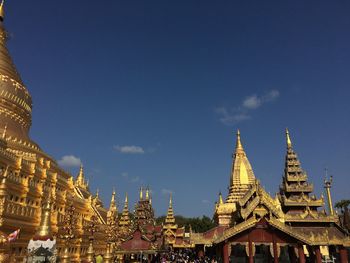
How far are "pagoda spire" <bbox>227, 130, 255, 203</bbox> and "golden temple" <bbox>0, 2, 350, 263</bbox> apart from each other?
4.1 inches

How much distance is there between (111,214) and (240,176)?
14.4 meters

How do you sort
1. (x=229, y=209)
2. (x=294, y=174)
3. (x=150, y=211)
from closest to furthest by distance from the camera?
(x=294, y=174) < (x=229, y=209) < (x=150, y=211)

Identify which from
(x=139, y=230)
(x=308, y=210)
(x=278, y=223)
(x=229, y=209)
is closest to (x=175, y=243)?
(x=229, y=209)

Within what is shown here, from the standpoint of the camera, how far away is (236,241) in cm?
2009

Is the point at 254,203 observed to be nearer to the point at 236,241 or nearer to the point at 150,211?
the point at 236,241

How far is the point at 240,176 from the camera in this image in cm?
3478

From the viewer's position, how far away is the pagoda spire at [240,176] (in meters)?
33.6

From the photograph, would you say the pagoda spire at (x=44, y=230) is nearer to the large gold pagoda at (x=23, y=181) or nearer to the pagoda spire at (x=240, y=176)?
the large gold pagoda at (x=23, y=181)

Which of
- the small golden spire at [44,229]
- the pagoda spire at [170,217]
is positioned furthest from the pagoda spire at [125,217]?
the small golden spire at [44,229]

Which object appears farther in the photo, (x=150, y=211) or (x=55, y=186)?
(x=150, y=211)

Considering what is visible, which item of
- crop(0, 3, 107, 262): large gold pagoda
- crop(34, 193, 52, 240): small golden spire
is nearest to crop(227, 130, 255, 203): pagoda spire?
crop(0, 3, 107, 262): large gold pagoda

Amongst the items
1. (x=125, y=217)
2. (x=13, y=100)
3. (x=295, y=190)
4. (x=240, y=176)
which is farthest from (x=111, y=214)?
(x=295, y=190)

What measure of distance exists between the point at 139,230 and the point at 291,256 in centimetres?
1070

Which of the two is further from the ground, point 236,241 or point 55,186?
point 55,186
